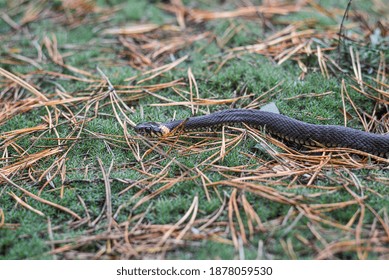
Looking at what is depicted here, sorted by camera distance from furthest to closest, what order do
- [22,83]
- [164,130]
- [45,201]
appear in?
[22,83] < [164,130] < [45,201]

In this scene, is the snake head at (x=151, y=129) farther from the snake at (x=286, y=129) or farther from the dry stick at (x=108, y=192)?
the dry stick at (x=108, y=192)

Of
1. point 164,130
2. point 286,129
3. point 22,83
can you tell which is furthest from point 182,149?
point 22,83

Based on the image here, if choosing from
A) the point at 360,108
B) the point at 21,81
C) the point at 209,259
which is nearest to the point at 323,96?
the point at 360,108

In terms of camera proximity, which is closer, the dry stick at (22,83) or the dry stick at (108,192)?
the dry stick at (108,192)

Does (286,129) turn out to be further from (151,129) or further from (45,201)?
(45,201)

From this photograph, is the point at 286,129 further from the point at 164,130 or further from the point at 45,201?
the point at 45,201

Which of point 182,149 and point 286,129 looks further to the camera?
point 286,129

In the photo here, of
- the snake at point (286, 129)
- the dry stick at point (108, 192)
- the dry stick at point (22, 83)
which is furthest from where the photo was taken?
the dry stick at point (22, 83)

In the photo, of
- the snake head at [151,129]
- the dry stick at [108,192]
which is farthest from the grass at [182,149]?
the snake head at [151,129]

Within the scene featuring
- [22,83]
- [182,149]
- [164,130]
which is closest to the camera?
[182,149]
